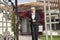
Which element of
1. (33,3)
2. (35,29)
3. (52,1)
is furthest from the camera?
(33,3)

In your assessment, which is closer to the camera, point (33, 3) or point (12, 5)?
point (12, 5)

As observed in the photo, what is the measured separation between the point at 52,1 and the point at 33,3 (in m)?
0.85

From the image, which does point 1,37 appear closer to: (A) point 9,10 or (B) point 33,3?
(A) point 9,10

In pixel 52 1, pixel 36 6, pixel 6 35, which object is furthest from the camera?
pixel 36 6

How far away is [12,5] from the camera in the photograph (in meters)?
2.98

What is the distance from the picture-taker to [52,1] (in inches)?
176

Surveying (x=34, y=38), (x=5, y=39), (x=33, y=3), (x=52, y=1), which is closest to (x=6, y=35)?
(x=5, y=39)

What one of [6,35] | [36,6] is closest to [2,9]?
[6,35]

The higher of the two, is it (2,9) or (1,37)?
(2,9)

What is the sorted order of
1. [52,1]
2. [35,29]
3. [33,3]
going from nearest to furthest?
1. [35,29]
2. [52,1]
3. [33,3]

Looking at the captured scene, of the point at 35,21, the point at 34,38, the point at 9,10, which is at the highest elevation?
the point at 9,10

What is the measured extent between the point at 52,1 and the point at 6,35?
6.29 ft

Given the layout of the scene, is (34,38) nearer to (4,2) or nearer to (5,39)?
(5,39)

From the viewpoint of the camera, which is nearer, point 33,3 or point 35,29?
point 35,29
